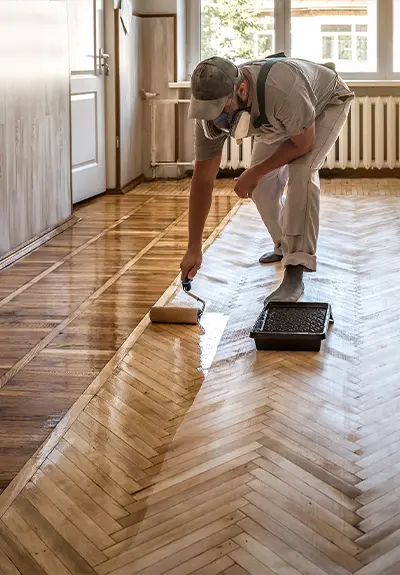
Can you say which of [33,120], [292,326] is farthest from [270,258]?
[33,120]

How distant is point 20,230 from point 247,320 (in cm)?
172

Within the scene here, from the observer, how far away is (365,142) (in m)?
7.54

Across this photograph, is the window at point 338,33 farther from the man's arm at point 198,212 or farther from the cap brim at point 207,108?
the cap brim at point 207,108

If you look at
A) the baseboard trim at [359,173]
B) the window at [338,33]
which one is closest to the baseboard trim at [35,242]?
the baseboard trim at [359,173]

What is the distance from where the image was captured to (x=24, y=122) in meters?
4.59

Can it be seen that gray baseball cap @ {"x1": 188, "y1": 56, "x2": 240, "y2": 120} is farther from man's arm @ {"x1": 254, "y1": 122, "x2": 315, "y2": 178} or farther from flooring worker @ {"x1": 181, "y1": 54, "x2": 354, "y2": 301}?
man's arm @ {"x1": 254, "y1": 122, "x2": 315, "y2": 178}

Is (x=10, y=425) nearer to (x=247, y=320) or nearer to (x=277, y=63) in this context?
(x=247, y=320)

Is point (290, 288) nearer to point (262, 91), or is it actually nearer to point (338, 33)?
point (262, 91)

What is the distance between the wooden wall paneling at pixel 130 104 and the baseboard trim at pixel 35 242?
1.42 m

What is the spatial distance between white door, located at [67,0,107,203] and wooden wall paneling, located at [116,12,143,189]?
→ 0.19 meters

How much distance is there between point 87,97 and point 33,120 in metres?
1.53

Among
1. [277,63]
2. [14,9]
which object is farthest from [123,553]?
[14,9]

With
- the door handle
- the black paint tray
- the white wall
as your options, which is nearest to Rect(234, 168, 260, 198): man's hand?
the black paint tray

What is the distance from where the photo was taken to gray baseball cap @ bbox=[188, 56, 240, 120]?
2.77 metres
